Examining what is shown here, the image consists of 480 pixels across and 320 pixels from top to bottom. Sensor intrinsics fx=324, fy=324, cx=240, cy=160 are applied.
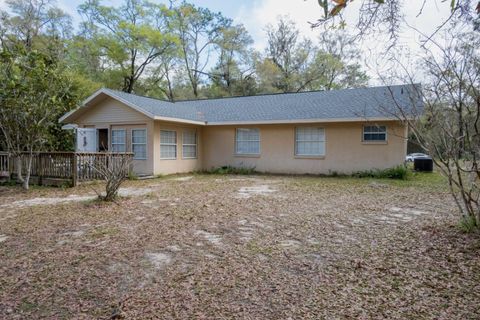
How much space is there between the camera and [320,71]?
28047 mm

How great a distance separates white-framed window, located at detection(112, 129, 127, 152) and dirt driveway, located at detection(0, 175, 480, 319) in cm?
702

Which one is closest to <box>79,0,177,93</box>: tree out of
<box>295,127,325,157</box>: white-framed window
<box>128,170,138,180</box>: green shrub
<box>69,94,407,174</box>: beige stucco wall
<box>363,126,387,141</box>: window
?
<box>69,94,407,174</box>: beige stucco wall

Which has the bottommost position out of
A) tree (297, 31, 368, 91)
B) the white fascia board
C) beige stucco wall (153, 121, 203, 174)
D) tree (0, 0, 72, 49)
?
beige stucco wall (153, 121, 203, 174)

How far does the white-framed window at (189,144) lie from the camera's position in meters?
15.0

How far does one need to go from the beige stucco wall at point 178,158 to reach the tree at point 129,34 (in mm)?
15184

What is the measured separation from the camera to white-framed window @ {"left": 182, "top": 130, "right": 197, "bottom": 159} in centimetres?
1502

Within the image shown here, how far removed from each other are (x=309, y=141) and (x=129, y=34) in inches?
812

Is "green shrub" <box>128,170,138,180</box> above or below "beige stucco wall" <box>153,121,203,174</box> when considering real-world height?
below

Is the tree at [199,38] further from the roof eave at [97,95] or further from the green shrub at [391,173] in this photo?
the green shrub at [391,173]

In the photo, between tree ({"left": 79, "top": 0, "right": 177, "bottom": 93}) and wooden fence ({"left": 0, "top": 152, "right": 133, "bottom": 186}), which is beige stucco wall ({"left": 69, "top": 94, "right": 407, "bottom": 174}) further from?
tree ({"left": 79, "top": 0, "right": 177, "bottom": 93})

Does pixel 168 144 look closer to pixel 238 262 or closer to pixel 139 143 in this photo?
pixel 139 143

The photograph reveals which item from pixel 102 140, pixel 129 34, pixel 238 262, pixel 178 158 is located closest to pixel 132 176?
pixel 178 158

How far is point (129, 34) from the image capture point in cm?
2748

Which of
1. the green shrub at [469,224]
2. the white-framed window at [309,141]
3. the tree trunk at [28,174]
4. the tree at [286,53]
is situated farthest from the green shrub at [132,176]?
the tree at [286,53]
